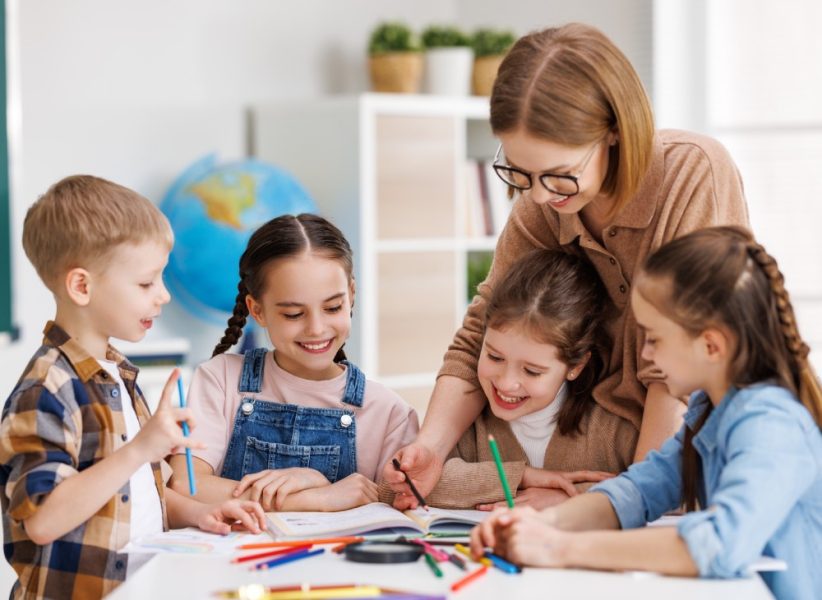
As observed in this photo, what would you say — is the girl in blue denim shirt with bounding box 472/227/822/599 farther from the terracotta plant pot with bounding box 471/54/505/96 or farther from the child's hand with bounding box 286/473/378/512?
the terracotta plant pot with bounding box 471/54/505/96

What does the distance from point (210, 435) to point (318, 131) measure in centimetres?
247

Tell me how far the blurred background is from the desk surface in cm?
232

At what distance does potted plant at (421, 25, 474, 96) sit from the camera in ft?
14.6

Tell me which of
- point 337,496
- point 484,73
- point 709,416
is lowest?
point 337,496

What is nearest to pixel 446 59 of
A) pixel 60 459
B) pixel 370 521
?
pixel 370 521

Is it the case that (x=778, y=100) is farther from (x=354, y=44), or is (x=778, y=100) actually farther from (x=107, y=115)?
(x=107, y=115)

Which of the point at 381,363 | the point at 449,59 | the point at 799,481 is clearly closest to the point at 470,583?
the point at 799,481

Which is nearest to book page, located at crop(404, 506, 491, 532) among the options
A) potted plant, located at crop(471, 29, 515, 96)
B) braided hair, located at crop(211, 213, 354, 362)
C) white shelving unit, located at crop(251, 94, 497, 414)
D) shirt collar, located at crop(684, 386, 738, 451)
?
shirt collar, located at crop(684, 386, 738, 451)

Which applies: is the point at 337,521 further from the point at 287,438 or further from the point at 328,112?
the point at 328,112

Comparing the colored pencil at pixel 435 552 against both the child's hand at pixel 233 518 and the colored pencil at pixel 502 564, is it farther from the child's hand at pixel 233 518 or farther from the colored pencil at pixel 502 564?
the child's hand at pixel 233 518

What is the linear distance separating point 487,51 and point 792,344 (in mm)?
3228

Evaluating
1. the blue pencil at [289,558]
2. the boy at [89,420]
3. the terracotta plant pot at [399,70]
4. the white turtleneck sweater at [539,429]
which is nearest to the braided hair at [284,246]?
the boy at [89,420]

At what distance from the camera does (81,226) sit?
161 cm

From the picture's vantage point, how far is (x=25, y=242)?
1660 mm
